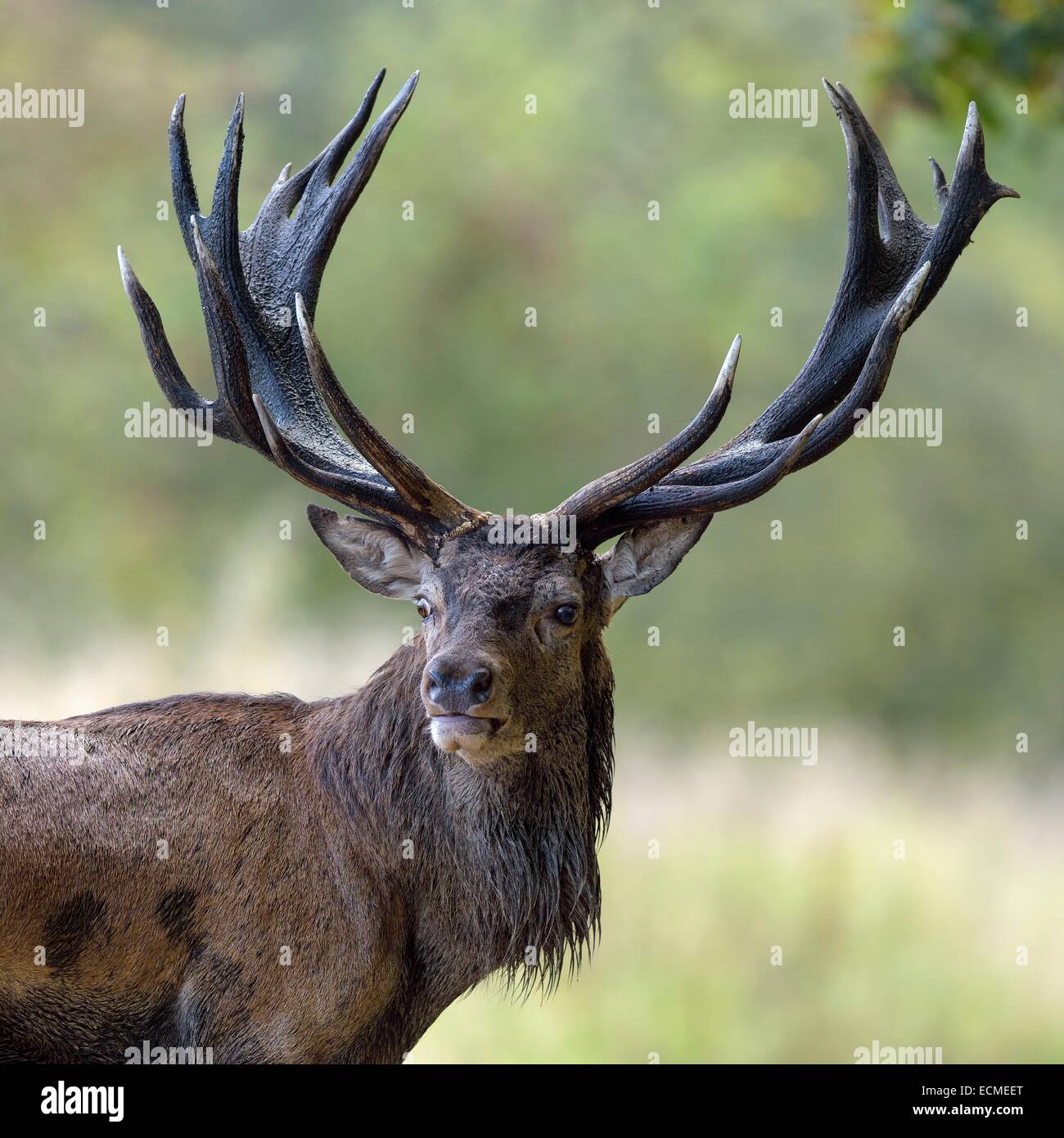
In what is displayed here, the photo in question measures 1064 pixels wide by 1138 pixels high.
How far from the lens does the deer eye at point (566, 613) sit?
4379 millimetres

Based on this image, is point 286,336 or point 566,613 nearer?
point 566,613

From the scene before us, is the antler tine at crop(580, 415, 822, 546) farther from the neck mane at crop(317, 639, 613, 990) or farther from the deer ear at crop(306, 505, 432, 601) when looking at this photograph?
the deer ear at crop(306, 505, 432, 601)

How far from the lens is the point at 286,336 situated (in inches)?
197

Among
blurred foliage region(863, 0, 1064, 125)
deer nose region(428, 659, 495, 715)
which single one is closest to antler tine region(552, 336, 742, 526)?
deer nose region(428, 659, 495, 715)

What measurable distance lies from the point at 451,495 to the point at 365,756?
2.89 feet

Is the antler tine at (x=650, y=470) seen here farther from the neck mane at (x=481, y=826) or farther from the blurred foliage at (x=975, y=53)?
the blurred foliage at (x=975, y=53)

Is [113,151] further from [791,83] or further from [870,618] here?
[870,618]

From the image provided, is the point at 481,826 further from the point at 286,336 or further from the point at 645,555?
the point at 286,336

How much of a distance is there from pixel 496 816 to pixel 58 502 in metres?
14.8

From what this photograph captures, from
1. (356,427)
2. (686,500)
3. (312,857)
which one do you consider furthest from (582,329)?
(312,857)

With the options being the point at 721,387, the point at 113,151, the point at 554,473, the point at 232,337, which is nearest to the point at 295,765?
the point at 232,337

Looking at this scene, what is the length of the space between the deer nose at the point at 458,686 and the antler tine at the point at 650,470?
67 cm

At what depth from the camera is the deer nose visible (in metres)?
4.01

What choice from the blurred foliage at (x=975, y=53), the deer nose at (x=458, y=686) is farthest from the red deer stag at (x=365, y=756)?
the blurred foliage at (x=975, y=53)
